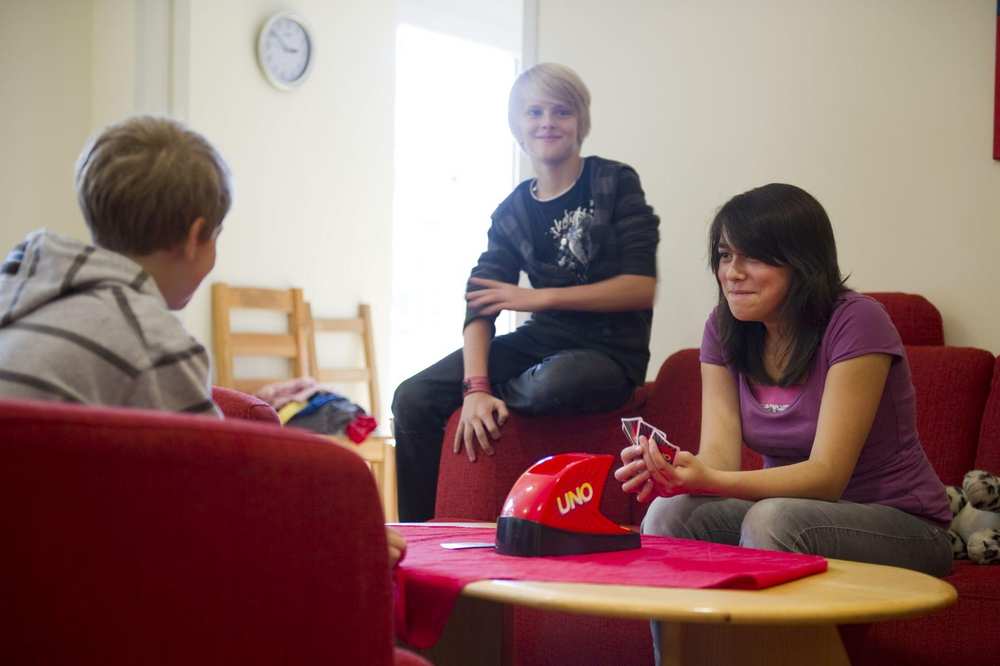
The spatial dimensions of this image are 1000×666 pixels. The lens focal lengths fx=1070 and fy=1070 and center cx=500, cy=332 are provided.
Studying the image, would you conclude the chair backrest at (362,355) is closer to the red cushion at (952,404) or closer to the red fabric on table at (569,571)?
the red cushion at (952,404)

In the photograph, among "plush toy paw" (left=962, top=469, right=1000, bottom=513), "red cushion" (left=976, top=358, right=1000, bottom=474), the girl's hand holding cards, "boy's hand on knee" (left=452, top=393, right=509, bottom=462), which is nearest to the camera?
the girl's hand holding cards

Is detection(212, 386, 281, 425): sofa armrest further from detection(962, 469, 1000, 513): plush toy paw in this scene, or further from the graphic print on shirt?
detection(962, 469, 1000, 513): plush toy paw

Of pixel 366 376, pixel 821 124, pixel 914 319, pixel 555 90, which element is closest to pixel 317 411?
pixel 366 376

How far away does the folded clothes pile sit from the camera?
4.63m

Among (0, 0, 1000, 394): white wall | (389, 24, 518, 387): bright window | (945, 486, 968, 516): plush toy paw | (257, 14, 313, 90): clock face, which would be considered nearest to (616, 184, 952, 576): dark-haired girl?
(945, 486, 968, 516): plush toy paw

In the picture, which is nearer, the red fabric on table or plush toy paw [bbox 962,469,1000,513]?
the red fabric on table

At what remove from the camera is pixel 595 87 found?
3.23 metres

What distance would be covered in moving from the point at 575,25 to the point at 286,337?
235 centimetres

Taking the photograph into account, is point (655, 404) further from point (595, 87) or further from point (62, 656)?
point (62, 656)

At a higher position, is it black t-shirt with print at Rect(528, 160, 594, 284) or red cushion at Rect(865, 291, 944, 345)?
black t-shirt with print at Rect(528, 160, 594, 284)

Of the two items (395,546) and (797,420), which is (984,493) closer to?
(797,420)

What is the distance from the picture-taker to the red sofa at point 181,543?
0.68 m

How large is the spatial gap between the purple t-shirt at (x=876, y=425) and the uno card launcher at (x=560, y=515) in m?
0.46

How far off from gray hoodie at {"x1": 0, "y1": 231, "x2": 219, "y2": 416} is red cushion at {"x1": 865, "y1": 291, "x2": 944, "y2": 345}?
1.77 m
